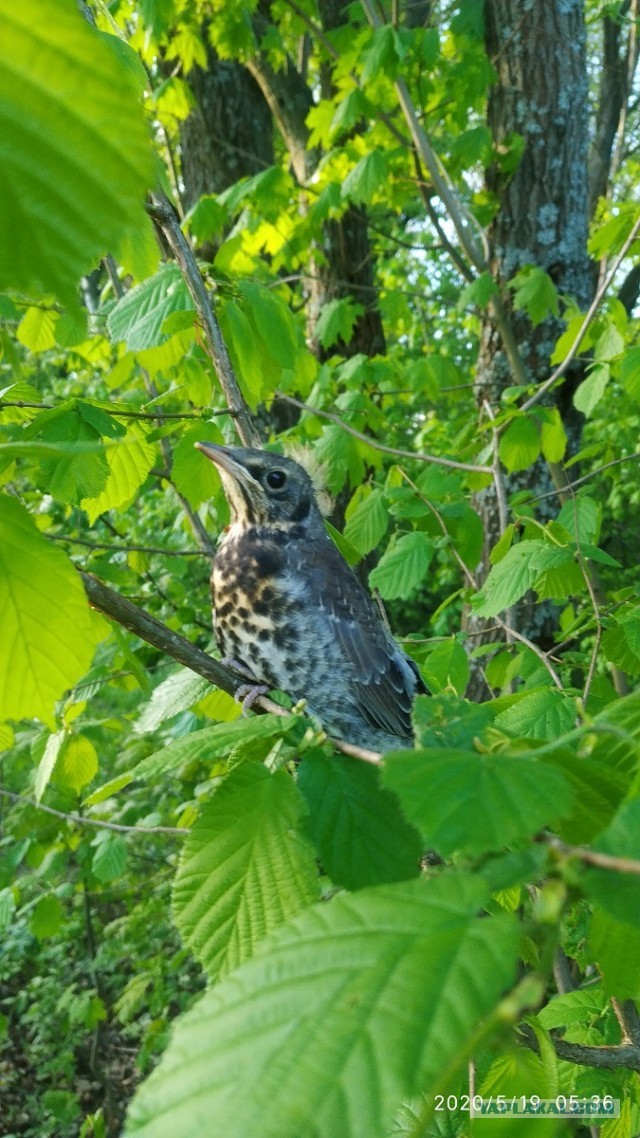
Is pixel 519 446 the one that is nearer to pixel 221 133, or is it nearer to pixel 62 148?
pixel 62 148

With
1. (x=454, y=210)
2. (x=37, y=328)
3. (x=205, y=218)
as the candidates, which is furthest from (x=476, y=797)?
(x=454, y=210)

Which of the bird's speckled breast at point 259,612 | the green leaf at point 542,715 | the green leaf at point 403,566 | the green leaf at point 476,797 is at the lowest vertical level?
the green leaf at point 403,566

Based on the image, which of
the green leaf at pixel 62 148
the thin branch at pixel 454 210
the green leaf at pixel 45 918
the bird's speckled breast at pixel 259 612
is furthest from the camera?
the green leaf at pixel 45 918

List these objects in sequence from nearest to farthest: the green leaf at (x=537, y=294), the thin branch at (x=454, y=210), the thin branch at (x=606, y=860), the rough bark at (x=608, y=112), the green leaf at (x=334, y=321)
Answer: the thin branch at (x=606, y=860) → the green leaf at (x=537, y=294) → the thin branch at (x=454, y=210) → the green leaf at (x=334, y=321) → the rough bark at (x=608, y=112)

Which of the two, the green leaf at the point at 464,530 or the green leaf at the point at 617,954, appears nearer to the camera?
the green leaf at the point at 617,954

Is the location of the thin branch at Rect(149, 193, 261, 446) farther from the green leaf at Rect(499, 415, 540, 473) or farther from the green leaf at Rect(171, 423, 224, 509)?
the green leaf at Rect(499, 415, 540, 473)

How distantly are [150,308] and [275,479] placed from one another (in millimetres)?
523

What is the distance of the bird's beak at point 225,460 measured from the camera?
155 centimetres

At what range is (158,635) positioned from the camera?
0.90m

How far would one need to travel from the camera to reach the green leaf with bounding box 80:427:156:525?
1369mm

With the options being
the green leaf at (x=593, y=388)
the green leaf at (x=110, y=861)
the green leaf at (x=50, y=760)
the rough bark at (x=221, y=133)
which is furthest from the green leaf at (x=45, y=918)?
the rough bark at (x=221, y=133)

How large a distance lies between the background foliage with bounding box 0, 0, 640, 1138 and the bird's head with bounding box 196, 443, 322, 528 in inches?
2.9

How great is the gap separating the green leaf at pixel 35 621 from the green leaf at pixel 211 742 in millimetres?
110

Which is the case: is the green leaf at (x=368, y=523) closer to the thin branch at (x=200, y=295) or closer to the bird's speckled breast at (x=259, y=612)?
the bird's speckled breast at (x=259, y=612)
